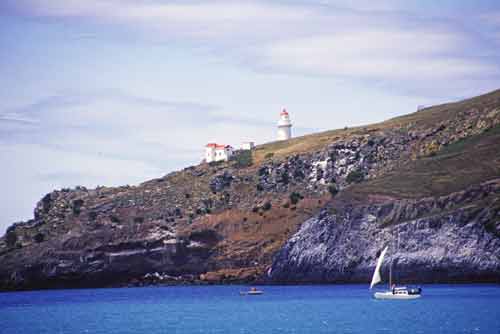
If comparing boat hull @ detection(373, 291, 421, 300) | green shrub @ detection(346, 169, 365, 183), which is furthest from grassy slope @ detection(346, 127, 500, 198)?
boat hull @ detection(373, 291, 421, 300)

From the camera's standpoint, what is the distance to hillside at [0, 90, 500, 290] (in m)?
129

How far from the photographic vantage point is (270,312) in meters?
98.2

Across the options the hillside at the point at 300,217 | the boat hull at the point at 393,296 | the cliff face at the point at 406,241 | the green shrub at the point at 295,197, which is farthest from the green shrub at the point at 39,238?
the boat hull at the point at 393,296

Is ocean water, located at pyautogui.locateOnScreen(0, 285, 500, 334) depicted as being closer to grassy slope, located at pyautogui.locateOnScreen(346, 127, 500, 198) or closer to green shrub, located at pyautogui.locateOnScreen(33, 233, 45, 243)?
grassy slope, located at pyautogui.locateOnScreen(346, 127, 500, 198)

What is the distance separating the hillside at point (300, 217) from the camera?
423 ft

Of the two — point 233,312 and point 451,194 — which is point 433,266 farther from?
point 233,312

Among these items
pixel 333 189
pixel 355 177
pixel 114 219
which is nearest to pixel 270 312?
pixel 333 189

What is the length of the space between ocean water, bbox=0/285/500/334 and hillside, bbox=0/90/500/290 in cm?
480

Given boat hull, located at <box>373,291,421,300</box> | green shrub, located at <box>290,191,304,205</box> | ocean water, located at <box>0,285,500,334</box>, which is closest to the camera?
ocean water, located at <box>0,285,500,334</box>

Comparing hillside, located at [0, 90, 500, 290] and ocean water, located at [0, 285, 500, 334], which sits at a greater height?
hillside, located at [0, 90, 500, 290]

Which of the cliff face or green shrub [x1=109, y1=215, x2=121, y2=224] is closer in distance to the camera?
the cliff face

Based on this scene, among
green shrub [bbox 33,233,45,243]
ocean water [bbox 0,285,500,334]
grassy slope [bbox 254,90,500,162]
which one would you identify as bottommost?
ocean water [bbox 0,285,500,334]

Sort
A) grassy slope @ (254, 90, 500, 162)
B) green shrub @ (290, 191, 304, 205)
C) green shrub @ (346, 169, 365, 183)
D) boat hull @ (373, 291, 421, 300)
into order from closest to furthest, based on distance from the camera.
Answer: boat hull @ (373, 291, 421, 300)
green shrub @ (290, 191, 304, 205)
green shrub @ (346, 169, 365, 183)
grassy slope @ (254, 90, 500, 162)

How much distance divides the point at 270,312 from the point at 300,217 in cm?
6624
